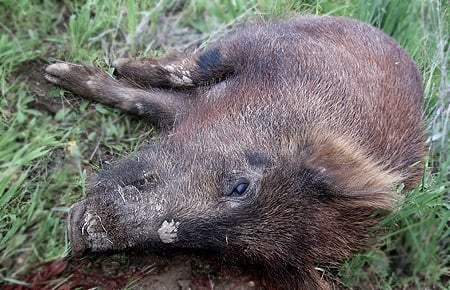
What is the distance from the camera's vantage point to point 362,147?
431 cm

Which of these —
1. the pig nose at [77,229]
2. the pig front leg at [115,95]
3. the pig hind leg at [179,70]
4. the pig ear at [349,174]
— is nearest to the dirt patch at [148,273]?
the pig nose at [77,229]

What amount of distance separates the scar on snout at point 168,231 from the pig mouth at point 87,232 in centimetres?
28

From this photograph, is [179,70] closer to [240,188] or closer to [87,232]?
[240,188]

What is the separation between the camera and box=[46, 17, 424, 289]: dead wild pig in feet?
12.4

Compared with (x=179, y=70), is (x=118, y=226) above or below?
below

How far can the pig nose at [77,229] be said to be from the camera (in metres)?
3.71

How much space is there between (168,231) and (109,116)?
4.08 feet

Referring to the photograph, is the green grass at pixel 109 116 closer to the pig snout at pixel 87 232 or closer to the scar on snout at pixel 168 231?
the pig snout at pixel 87 232

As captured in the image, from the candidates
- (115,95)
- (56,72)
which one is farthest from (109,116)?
(56,72)

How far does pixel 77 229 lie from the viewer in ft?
12.2

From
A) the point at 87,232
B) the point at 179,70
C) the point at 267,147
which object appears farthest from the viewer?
the point at 179,70

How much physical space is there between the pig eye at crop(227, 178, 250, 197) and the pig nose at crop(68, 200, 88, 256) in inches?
32.9

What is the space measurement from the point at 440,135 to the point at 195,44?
1.98 m

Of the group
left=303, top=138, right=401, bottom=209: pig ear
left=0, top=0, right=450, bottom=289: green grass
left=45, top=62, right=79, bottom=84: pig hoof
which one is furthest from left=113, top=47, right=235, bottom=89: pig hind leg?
left=303, top=138, right=401, bottom=209: pig ear
